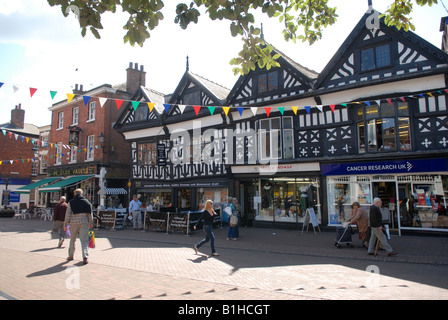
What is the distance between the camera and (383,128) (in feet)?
41.3

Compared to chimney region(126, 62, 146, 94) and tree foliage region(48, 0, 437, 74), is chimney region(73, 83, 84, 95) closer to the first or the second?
chimney region(126, 62, 146, 94)

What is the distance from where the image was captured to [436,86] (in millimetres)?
11391

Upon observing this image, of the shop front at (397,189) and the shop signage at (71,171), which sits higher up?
the shop signage at (71,171)

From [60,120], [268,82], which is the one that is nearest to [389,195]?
[268,82]

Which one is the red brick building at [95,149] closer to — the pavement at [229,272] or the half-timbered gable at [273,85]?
the half-timbered gable at [273,85]

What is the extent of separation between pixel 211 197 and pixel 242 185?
2115mm

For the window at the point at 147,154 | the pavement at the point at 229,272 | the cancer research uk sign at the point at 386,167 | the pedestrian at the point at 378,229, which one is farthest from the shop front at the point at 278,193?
the window at the point at 147,154

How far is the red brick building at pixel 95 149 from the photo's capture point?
22.5 meters

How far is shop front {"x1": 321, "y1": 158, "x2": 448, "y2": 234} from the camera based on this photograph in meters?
11.6

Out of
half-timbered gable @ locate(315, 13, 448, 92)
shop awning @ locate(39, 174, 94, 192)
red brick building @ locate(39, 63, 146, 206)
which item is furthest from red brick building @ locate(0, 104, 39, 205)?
half-timbered gable @ locate(315, 13, 448, 92)

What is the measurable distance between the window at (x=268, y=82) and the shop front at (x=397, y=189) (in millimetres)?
4677

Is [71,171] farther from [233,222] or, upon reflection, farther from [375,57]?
[375,57]

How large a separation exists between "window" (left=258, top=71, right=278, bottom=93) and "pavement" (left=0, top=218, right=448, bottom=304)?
24.9 ft
